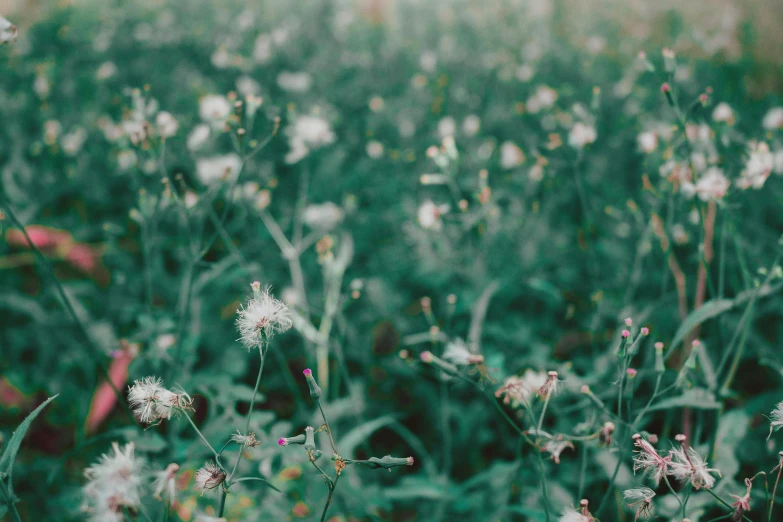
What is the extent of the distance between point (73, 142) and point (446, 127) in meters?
1.88

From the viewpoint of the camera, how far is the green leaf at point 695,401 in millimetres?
1267

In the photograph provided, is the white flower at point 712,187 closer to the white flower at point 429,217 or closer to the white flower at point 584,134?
the white flower at point 584,134

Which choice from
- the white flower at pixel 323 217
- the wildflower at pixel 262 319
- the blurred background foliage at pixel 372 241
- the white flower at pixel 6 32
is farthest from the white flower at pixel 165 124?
the wildflower at pixel 262 319

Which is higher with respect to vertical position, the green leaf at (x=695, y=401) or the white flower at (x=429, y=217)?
the white flower at (x=429, y=217)

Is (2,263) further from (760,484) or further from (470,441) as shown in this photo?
(760,484)

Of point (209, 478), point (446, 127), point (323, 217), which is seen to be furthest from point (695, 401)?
point (446, 127)

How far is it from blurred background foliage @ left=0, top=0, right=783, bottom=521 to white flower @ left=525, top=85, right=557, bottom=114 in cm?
10

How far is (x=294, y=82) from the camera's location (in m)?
2.98

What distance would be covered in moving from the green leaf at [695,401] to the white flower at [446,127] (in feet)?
5.60

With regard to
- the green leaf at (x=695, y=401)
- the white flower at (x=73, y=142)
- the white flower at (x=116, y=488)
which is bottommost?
the green leaf at (x=695, y=401)

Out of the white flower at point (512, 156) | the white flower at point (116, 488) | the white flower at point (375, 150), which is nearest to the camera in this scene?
the white flower at point (116, 488)

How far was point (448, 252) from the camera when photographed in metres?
2.23

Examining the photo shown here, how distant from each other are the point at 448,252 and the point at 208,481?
4.89ft

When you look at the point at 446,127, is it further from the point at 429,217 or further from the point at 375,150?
the point at 429,217
